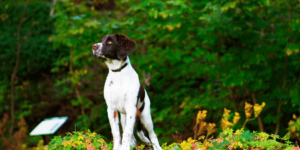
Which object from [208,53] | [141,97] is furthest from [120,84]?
[208,53]

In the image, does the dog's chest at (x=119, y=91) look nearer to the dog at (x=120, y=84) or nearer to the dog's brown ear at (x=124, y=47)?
the dog at (x=120, y=84)

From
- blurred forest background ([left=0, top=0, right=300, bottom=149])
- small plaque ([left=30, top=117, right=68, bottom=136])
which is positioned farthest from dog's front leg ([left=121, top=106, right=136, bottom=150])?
small plaque ([left=30, top=117, right=68, bottom=136])

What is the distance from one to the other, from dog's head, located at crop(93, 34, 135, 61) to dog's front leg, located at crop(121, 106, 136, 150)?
1.92ft

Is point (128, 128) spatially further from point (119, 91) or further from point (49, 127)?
point (49, 127)

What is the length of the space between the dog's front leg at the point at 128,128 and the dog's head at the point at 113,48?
23.1 inches

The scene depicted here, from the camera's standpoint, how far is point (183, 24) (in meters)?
5.72

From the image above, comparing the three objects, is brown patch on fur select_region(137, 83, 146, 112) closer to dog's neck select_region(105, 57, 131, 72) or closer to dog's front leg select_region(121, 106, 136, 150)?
dog's front leg select_region(121, 106, 136, 150)

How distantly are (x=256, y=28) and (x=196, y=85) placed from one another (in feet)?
13.1

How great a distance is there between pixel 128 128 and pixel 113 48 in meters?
0.88

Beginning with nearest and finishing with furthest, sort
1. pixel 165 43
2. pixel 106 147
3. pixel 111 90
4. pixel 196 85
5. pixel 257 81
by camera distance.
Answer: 1. pixel 111 90
2. pixel 106 147
3. pixel 257 81
4. pixel 165 43
5. pixel 196 85

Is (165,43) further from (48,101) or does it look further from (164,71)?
(48,101)

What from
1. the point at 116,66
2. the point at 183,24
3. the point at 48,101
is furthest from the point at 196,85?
the point at 116,66

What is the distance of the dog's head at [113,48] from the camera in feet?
9.15

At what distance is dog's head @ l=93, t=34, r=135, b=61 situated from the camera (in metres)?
2.79
